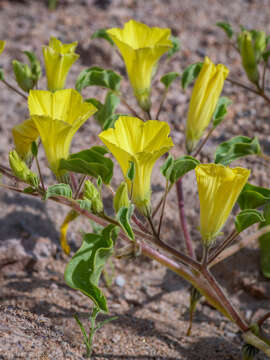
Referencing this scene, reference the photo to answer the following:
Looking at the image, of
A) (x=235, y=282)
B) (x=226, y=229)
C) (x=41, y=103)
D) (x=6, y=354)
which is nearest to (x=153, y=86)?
(x=226, y=229)

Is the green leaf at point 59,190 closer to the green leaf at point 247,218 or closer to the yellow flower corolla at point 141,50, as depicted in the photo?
the green leaf at point 247,218

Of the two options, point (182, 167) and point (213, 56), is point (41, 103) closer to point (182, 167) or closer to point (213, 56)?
point (182, 167)

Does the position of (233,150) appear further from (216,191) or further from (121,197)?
(121,197)

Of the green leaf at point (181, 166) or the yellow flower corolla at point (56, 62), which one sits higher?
the yellow flower corolla at point (56, 62)

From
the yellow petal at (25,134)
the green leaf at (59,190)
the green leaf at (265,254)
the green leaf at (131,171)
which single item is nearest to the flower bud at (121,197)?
the green leaf at (131,171)

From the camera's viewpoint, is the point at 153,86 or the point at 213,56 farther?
the point at 213,56

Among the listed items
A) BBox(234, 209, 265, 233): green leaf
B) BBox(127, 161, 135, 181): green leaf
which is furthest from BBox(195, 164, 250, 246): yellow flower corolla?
BBox(127, 161, 135, 181): green leaf

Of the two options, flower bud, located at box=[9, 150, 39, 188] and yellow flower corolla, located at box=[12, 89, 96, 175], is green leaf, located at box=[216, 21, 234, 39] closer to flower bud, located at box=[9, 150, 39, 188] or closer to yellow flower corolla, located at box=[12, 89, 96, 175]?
yellow flower corolla, located at box=[12, 89, 96, 175]
